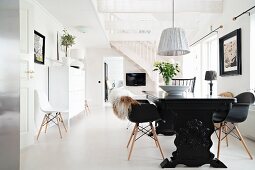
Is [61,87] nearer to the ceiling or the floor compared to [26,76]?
nearer to the floor

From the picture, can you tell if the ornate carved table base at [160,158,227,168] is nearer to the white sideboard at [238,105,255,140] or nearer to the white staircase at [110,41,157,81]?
the white sideboard at [238,105,255,140]

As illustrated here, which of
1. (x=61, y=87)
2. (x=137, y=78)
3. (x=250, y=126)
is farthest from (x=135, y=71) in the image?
(x=250, y=126)

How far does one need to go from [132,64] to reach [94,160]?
7231mm

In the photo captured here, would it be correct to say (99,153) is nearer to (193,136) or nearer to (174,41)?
(193,136)

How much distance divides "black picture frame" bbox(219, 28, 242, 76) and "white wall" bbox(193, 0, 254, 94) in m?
0.09

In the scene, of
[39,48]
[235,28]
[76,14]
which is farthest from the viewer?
[76,14]

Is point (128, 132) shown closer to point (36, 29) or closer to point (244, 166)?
point (244, 166)

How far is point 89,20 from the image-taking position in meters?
5.61

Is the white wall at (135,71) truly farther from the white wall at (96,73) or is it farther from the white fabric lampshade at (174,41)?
the white fabric lampshade at (174,41)

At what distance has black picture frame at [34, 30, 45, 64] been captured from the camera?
14.4 feet

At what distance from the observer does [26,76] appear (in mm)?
3490

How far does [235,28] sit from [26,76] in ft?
12.9

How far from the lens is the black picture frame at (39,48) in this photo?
4.39m

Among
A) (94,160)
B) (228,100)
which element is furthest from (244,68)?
(94,160)
